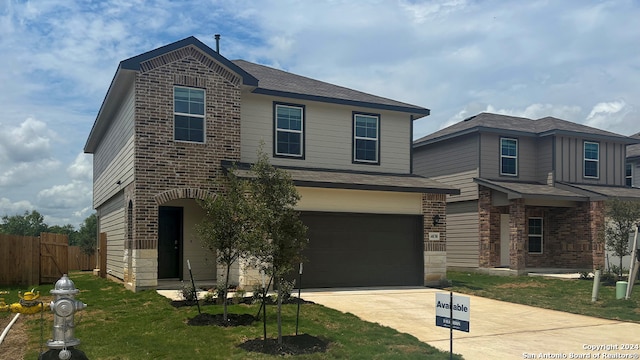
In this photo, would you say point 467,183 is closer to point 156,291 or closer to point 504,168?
point 504,168

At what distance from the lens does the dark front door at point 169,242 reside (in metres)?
18.4

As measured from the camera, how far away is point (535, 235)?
83.4 feet

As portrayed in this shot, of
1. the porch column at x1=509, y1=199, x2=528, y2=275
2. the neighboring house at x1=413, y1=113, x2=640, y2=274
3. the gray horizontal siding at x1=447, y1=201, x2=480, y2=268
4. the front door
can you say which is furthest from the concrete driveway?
the front door

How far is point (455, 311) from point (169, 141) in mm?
10569

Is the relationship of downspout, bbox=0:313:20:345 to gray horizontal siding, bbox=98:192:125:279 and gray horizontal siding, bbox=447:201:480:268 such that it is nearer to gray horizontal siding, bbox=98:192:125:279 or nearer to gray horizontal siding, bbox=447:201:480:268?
gray horizontal siding, bbox=98:192:125:279

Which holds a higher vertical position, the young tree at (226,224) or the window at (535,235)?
the young tree at (226,224)

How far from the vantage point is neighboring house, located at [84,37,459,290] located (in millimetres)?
15773

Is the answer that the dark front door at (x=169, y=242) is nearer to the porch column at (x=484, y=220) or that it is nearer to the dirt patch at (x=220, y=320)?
the dirt patch at (x=220, y=320)

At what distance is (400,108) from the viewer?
19797mm

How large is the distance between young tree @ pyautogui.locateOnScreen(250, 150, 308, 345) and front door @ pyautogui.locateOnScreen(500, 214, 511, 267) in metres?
17.0

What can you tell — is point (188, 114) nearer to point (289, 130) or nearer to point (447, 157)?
point (289, 130)

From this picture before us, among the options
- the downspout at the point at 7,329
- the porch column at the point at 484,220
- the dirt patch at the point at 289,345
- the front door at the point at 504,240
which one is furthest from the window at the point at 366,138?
the downspout at the point at 7,329

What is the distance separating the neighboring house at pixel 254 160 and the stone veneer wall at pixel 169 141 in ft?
0.09

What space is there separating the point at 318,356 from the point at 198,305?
14.0 ft
